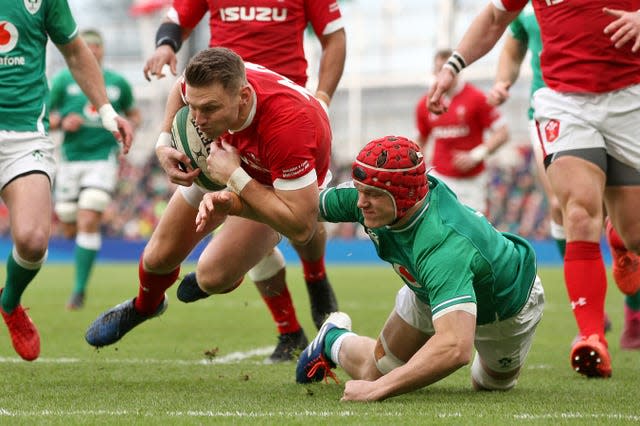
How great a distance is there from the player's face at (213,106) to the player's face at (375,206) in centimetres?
70

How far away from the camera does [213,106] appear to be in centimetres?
490

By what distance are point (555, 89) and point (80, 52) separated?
282 centimetres

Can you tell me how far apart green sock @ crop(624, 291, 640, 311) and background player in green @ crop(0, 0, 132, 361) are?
3.60 m

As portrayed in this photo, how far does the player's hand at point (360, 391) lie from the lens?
4.71m

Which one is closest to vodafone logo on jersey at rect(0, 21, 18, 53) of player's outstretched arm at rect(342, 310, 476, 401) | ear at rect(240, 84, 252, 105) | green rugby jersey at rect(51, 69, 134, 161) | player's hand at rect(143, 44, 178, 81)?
player's hand at rect(143, 44, 178, 81)

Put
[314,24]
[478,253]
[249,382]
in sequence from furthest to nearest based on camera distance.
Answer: [314,24] → [249,382] → [478,253]

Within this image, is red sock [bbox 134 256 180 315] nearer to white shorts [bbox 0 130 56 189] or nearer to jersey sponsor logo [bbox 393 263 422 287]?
white shorts [bbox 0 130 56 189]

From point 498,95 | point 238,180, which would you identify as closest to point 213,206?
point 238,180

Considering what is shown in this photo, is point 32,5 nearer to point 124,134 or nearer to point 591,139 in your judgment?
point 124,134

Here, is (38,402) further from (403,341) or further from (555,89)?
(555,89)

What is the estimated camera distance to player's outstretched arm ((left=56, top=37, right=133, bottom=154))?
6406 millimetres

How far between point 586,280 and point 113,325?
267 centimetres

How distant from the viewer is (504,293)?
16.4 ft

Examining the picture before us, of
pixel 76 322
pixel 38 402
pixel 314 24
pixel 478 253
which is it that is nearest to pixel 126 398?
pixel 38 402
